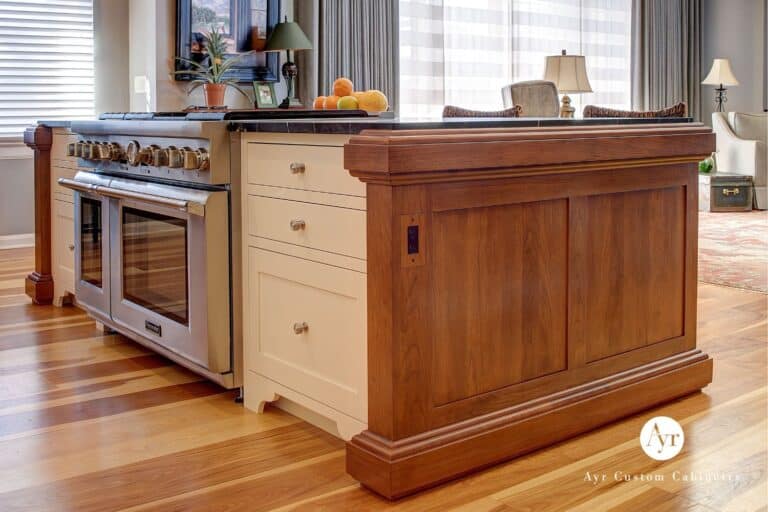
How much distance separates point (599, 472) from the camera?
1940mm

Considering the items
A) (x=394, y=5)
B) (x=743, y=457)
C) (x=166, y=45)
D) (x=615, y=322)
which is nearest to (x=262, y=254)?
(x=615, y=322)

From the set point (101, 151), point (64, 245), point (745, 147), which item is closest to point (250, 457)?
point (101, 151)

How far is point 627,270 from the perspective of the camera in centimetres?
231

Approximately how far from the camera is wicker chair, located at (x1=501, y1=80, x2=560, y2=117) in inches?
229

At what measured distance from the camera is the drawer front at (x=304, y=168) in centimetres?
198

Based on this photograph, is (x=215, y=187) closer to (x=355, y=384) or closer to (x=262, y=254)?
(x=262, y=254)

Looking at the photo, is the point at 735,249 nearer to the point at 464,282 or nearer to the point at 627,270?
the point at 627,270

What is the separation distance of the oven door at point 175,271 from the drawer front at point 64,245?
73 centimetres

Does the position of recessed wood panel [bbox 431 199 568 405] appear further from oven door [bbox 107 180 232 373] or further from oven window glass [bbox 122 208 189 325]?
oven window glass [bbox 122 208 189 325]

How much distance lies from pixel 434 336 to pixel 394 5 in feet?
16.5

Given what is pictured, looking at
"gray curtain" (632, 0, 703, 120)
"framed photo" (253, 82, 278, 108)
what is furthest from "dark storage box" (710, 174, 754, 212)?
"framed photo" (253, 82, 278, 108)

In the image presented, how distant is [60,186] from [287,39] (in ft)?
7.51

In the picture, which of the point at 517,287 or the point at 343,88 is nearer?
the point at 517,287

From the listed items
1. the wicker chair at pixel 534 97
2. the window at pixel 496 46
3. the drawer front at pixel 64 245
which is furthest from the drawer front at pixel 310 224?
the window at pixel 496 46
